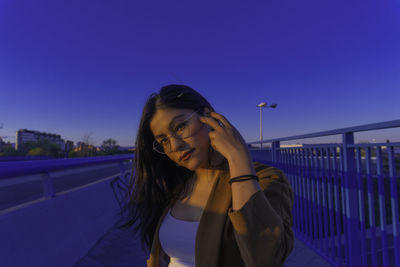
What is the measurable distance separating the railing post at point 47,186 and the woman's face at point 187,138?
1639mm

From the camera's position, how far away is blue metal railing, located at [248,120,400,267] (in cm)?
183

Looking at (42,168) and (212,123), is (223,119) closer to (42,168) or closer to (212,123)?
(212,123)

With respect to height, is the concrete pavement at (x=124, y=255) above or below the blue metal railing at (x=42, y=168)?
below

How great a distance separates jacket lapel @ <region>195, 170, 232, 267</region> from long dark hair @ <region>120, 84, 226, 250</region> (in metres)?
0.43

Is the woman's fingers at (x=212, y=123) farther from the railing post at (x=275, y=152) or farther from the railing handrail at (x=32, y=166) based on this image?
the railing post at (x=275, y=152)

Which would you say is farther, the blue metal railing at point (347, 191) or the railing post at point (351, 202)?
the railing post at point (351, 202)

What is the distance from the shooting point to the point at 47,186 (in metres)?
2.27

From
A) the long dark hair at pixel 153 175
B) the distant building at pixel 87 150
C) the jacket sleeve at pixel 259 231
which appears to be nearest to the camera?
the jacket sleeve at pixel 259 231

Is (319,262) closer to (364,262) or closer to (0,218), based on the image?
(364,262)

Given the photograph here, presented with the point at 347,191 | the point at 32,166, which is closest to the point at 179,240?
the point at 32,166

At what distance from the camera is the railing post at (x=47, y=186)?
222 cm

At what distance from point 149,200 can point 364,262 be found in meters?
2.20

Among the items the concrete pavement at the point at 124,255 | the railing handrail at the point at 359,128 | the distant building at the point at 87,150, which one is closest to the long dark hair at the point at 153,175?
the railing handrail at the point at 359,128

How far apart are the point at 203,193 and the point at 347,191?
176 centimetres
